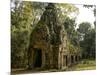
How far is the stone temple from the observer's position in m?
2.19

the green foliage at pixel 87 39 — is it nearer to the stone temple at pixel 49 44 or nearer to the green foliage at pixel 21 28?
the stone temple at pixel 49 44

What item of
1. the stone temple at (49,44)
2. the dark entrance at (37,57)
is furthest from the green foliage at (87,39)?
the dark entrance at (37,57)

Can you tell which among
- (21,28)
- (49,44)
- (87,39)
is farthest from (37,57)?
(87,39)

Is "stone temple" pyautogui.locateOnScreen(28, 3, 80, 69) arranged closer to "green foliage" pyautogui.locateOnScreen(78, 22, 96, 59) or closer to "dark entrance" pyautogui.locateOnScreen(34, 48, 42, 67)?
"dark entrance" pyautogui.locateOnScreen(34, 48, 42, 67)

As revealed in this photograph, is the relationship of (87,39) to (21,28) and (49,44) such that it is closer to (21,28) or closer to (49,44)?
(49,44)

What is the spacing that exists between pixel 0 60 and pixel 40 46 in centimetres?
45

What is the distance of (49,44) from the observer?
7.31ft

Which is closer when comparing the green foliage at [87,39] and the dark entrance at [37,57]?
the dark entrance at [37,57]

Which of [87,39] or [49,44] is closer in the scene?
[49,44]

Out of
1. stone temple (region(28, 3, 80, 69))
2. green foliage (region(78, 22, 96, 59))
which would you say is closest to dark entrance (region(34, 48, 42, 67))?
stone temple (region(28, 3, 80, 69))

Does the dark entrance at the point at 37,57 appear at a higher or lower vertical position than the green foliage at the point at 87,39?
lower

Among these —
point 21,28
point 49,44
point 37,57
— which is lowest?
point 37,57

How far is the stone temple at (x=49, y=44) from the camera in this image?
219 centimetres

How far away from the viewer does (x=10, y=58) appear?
210cm
